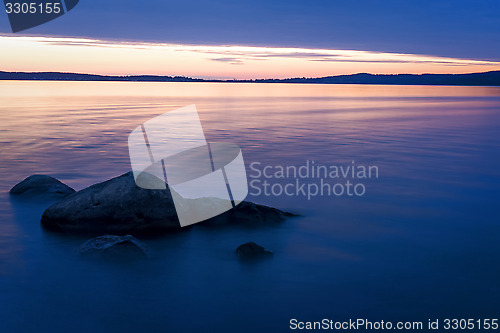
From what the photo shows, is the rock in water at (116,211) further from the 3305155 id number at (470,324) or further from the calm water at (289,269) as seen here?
the 3305155 id number at (470,324)

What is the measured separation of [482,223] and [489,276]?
2.49 m

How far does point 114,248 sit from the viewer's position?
6.16m

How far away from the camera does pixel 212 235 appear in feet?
23.8

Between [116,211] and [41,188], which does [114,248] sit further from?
[41,188]

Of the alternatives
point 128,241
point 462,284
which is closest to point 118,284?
point 128,241

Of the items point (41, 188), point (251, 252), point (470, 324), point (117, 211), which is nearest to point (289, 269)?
point (251, 252)

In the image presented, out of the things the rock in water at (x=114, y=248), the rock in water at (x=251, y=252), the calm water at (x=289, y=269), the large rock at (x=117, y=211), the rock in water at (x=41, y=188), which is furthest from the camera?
the rock in water at (x=41, y=188)

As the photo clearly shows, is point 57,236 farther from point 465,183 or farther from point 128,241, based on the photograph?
point 465,183

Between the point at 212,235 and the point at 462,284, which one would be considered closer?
the point at 462,284

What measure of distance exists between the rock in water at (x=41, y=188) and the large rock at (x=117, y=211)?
5.87 feet

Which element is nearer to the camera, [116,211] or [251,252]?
[251,252]

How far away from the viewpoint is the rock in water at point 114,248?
20.1 ft

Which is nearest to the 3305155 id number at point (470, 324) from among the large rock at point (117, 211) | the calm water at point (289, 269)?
the calm water at point (289, 269)

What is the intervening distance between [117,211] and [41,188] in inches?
115
